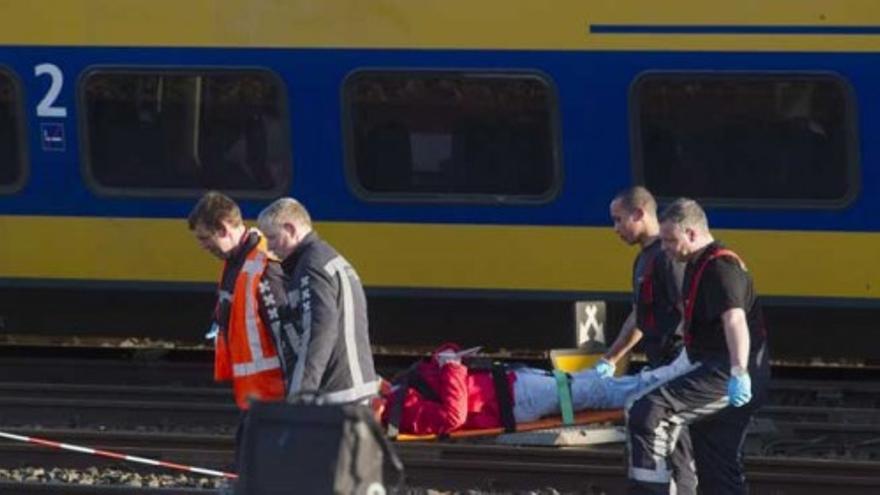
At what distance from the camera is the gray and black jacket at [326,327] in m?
7.67

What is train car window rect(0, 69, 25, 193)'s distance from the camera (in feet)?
43.1

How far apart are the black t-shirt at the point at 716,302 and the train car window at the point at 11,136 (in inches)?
244

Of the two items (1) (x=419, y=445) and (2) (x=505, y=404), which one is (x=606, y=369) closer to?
(2) (x=505, y=404)

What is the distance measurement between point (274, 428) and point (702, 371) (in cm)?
204

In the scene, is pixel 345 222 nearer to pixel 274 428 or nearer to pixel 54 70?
pixel 54 70

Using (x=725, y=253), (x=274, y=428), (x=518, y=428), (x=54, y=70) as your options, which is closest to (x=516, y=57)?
(x=54, y=70)

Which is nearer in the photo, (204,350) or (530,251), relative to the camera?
(530,251)

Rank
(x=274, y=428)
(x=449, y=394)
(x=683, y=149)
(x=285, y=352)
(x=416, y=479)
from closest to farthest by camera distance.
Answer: (x=274, y=428)
(x=285, y=352)
(x=449, y=394)
(x=416, y=479)
(x=683, y=149)

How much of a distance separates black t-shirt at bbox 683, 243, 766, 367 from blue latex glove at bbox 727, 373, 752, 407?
191mm

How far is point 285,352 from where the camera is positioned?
7.91m

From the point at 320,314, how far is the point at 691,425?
5.24ft

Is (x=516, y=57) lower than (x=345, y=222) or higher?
higher

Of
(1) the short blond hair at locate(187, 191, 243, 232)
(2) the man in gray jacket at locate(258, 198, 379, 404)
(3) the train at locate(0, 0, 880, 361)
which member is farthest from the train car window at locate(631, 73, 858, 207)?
(1) the short blond hair at locate(187, 191, 243, 232)

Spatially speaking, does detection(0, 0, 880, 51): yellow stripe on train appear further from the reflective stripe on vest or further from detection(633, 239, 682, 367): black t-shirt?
the reflective stripe on vest
